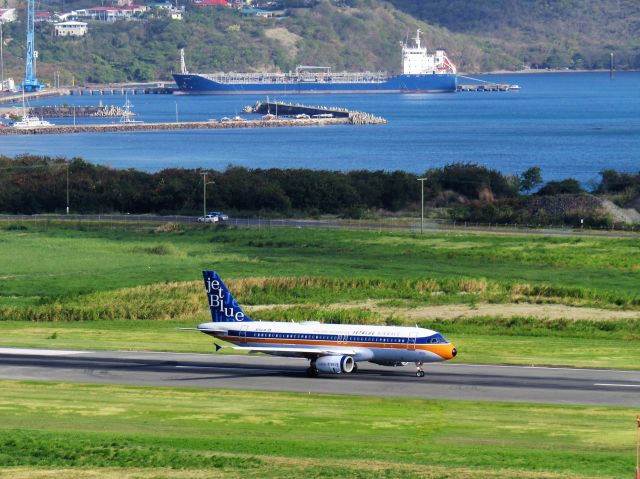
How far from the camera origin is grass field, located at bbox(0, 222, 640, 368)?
87.4 metres

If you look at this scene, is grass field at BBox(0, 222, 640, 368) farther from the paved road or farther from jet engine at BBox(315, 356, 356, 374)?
jet engine at BBox(315, 356, 356, 374)

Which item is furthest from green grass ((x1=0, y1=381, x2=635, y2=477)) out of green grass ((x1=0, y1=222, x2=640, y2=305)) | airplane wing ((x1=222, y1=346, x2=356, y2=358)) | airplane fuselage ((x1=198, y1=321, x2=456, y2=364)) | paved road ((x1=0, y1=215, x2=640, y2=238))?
paved road ((x1=0, y1=215, x2=640, y2=238))

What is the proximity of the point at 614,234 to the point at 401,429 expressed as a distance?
95.0 meters

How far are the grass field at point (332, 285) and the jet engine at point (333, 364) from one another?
996cm

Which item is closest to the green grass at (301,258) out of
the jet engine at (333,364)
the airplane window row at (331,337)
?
the airplane window row at (331,337)

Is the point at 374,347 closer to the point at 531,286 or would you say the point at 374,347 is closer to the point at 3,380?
the point at 3,380

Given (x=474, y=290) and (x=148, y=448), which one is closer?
(x=148, y=448)

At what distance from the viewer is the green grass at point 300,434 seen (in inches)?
2047

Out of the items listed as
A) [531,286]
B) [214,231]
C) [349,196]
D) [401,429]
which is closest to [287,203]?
[349,196]

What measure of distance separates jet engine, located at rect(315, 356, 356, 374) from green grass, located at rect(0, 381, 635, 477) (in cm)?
457

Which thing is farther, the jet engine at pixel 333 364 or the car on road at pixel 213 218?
the car on road at pixel 213 218

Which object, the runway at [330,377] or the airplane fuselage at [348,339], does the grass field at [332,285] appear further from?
the airplane fuselage at [348,339]

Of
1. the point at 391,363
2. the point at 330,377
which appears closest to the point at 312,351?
the point at 330,377

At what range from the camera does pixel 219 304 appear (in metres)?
76.3
